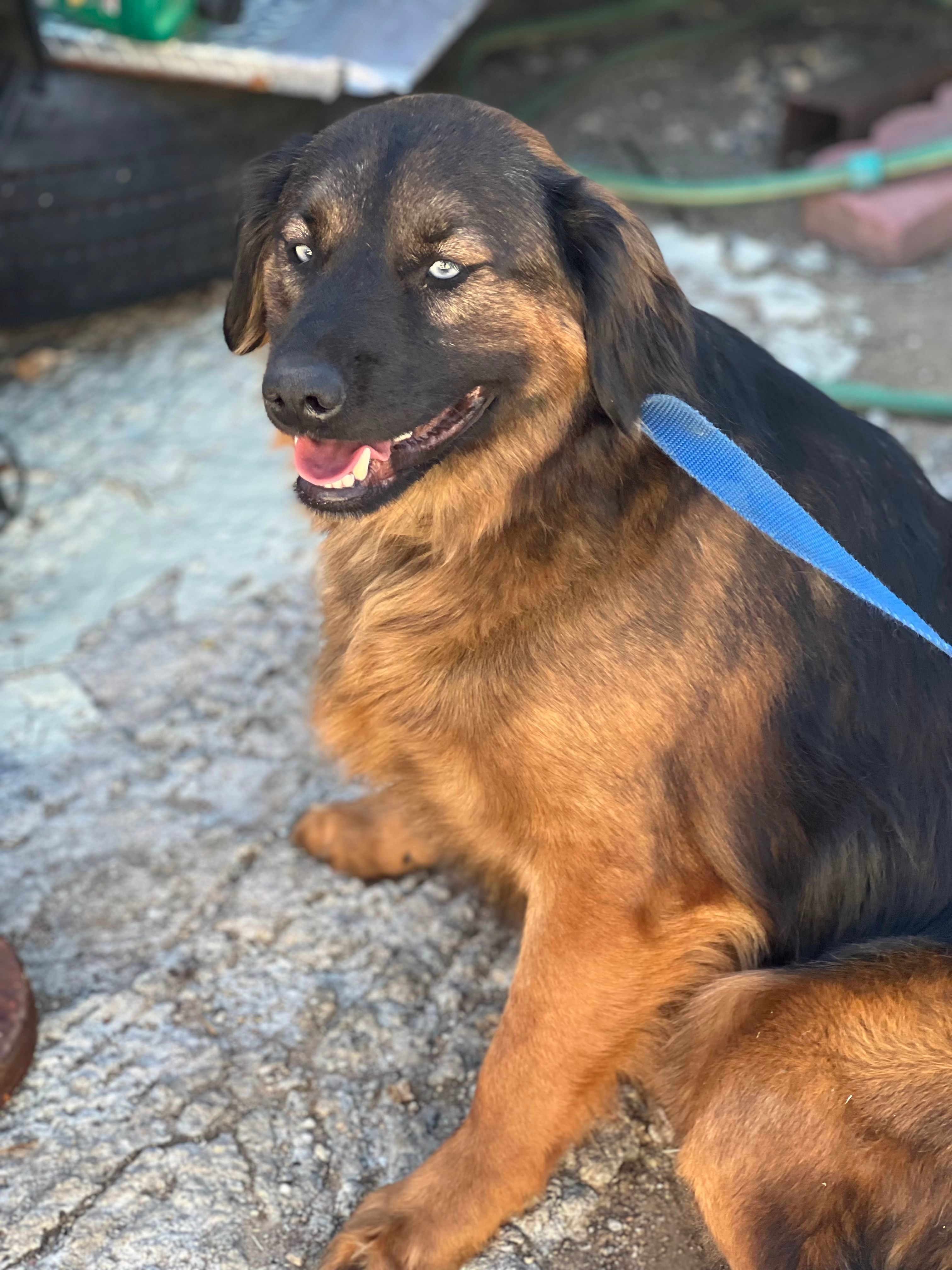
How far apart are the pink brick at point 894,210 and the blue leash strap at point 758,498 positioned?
367 cm

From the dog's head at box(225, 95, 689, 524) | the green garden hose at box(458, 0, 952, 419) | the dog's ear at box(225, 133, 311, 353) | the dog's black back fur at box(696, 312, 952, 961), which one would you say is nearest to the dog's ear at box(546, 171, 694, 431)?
the dog's head at box(225, 95, 689, 524)

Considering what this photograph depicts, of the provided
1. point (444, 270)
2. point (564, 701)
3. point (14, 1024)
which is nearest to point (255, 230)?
point (444, 270)

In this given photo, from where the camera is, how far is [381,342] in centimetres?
224

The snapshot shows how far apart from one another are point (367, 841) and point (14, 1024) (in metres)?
0.92

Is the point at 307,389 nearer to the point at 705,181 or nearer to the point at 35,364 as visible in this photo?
the point at 35,364

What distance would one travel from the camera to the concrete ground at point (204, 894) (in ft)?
8.38

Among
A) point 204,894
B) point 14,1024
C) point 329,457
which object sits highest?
point 329,457

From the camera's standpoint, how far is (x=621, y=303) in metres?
2.25

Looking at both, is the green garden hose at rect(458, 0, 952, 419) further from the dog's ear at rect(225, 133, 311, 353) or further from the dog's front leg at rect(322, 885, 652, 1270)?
the dog's front leg at rect(322, 885, 652, 1270)

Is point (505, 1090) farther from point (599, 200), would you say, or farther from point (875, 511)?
point (599, 200)

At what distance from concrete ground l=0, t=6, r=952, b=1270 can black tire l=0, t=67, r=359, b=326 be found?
0.34m

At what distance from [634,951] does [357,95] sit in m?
3.65

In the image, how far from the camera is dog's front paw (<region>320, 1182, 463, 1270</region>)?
2.42 metres

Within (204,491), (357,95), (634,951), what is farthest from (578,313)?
(357,95)
